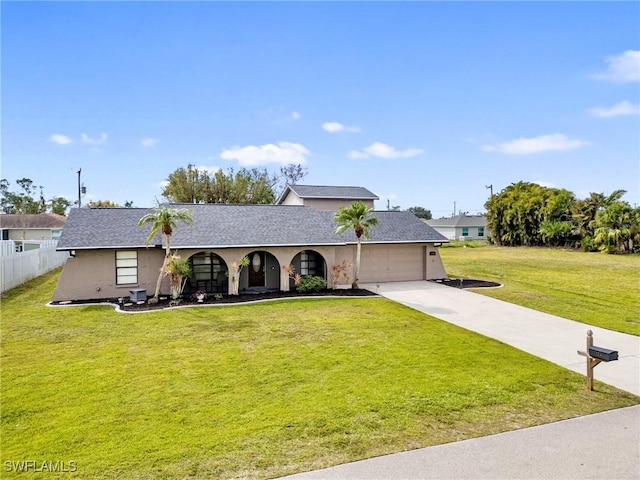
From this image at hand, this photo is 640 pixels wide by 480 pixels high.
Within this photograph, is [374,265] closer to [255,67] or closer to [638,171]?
[255,67]

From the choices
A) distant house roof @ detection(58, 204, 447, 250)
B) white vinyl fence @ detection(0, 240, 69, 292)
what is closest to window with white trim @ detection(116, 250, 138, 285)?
distant house roof @ detection(58, 204, 447, 250)

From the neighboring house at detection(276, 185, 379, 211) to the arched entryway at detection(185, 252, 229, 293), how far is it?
465 inches

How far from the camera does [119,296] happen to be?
1720 cm

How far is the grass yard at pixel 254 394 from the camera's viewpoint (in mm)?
5473

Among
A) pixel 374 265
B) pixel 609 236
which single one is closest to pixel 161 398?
pixel 374 265

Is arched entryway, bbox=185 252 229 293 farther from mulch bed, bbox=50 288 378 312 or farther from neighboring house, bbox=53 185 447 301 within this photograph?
mulch bed, bbox=50 288 378 312

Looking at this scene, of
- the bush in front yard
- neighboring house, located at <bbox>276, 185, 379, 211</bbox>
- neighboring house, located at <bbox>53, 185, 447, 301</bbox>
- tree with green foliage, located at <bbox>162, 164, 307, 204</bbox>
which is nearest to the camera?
neighboring house, located at <bbox>53, 185, 447, 301</bbox>

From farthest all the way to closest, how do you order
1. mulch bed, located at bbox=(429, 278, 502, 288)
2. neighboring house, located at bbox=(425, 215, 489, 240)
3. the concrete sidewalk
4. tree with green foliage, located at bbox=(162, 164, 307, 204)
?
neighboring house, located at bbox=(425, 215, 489, 240) < tree with green foliage, located at bbox=(162, 164, 307, 204) < mulch bed, located at bbox=(429, 278, 502, 288) < the concrete sidewalk

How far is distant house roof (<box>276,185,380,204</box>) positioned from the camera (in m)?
29.8

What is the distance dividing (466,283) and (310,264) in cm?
885

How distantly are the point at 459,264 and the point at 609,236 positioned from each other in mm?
19605

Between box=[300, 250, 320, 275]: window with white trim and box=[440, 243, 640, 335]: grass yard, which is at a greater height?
box=[300, 250, 320, 275]: window with white trim
